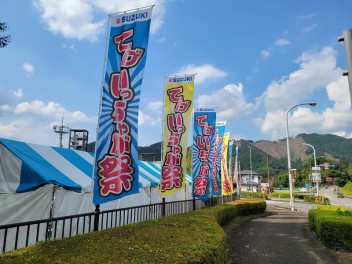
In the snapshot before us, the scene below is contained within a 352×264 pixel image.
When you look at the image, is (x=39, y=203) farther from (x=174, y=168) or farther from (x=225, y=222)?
(x=225, y=222)

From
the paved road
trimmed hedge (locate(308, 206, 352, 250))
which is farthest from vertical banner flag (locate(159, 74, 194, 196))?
trimmed hedge (locate(308, 206, 352, 250))

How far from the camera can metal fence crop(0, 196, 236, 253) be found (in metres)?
5.58

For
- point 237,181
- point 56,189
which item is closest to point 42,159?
point 56,189

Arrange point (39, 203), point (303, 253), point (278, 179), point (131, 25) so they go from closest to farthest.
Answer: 1. point (131, 25)
2. point (39, 203)
3. point (303, 253)
4. point (278, 179)

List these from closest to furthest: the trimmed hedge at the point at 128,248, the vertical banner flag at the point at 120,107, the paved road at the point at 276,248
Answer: the trimmed hedge at the point at 128,248 → the vertical banner flag at the point at 120,107 → the paved road at the point at 276,248

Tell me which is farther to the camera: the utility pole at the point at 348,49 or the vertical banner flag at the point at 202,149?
the vertical banner flag at the point at 202,149

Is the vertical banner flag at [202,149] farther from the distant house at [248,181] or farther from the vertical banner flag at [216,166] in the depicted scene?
the distant house at [248,181]

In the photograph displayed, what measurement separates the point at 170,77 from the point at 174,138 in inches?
99.3

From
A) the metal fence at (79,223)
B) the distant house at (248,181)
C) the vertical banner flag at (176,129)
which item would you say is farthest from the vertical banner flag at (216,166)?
the distant house at (248,181)

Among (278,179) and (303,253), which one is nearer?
(303,253)

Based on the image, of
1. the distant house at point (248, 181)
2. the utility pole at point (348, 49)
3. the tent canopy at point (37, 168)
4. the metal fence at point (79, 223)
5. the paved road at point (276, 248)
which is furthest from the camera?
the distant house at point (248, 181)

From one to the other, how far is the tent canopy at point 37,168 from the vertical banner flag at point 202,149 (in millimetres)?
5506

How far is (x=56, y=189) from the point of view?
29.4 feet

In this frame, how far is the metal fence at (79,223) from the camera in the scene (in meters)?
5.58
